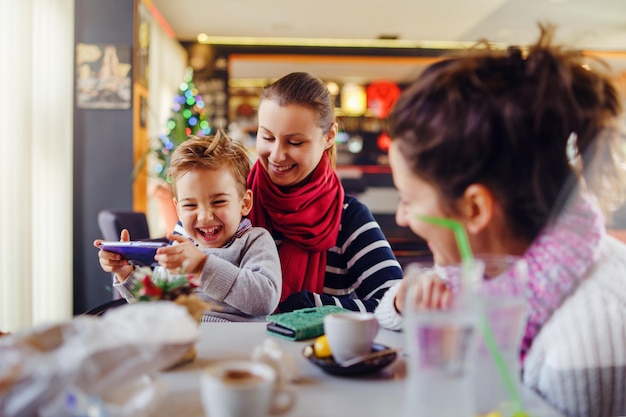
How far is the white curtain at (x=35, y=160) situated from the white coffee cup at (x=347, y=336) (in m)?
2.85

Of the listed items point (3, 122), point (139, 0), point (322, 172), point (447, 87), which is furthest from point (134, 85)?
point (447, 87)

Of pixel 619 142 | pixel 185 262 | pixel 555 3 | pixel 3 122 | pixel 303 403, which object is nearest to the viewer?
pixel 303 403

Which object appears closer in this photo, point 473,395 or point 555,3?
point 473,395

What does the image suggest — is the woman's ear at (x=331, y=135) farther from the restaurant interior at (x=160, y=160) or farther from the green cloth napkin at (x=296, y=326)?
the green cloth napkin at (x=296, y=326)

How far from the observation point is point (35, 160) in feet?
12.2

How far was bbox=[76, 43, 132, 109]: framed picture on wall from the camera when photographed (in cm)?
455

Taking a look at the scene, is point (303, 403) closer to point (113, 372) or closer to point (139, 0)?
point (113, 372)

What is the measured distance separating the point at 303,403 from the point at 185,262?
55 centimetres

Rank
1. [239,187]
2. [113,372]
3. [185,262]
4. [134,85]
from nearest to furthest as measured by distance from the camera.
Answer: [113,372], [185,262], [239,187], [134,85]

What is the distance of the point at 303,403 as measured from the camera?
835 millimetres

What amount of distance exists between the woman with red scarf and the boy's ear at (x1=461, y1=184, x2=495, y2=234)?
2.56ft

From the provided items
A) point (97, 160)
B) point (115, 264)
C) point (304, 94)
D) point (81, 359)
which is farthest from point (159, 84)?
point (81, 359)

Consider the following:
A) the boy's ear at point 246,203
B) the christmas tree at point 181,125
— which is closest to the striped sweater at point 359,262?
the boy's ear at point 246,203

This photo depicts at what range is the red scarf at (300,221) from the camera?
5.85 ft
